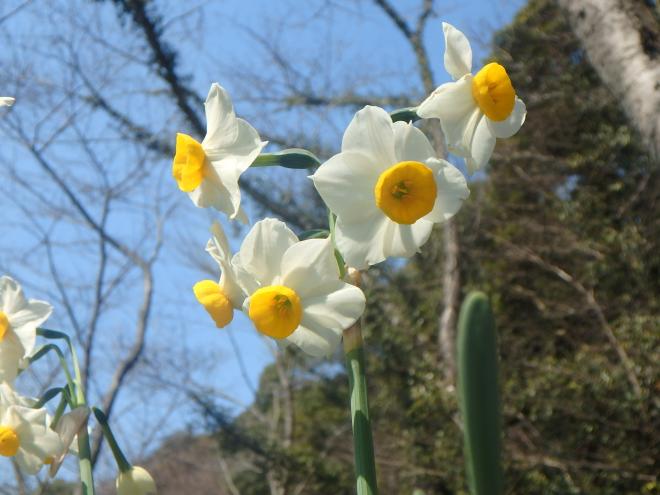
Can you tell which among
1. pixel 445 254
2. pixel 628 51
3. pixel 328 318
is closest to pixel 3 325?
pixel 328 318

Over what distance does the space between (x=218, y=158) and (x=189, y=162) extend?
0.03 m

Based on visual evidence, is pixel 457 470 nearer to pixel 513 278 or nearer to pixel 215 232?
pixel 513 278

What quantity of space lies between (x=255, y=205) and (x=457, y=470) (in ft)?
9.70

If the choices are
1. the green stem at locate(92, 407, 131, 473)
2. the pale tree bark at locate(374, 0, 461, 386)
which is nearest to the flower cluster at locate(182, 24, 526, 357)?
the green stem at locate(92, 407, 131, 473)

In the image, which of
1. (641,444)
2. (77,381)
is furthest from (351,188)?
(641,444)

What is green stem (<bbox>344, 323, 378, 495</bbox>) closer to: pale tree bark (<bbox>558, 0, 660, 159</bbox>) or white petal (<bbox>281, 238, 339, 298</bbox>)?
white petal (<bbox>281, 238, 339, 298</bbox>)

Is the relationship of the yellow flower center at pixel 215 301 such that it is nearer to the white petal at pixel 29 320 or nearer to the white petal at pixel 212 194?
the white petal at pixel 212 194

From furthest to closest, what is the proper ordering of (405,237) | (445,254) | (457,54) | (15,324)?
(445,254) < (15,324) < (457,54) < (405,237)

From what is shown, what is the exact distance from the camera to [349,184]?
22.4 inches

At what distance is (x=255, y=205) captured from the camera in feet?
23.0

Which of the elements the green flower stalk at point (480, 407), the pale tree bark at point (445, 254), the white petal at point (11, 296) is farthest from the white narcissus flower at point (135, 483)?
the pale tree bark at point (445, 254)

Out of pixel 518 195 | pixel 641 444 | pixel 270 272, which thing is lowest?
pixel 270 272

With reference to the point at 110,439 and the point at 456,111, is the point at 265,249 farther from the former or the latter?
the point at 110,439

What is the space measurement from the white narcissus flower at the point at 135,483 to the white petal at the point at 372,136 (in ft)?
1.35
